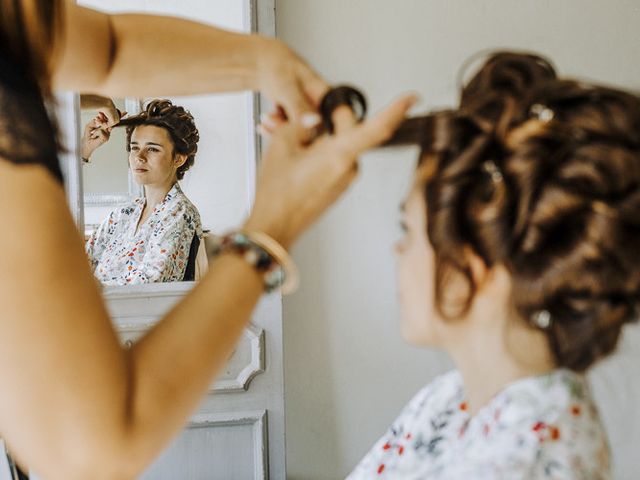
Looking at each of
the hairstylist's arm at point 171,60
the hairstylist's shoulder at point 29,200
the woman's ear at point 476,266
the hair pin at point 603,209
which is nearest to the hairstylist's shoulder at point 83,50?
the hairstylist's arm at point 171,60

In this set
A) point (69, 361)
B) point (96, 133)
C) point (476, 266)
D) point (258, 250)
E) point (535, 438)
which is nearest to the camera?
point (69, 361)

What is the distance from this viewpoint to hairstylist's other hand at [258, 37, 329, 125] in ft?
2.81

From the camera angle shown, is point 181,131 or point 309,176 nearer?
point 309,176

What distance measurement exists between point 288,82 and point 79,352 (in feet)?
1.42

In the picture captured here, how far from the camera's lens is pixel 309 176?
2.35 ft

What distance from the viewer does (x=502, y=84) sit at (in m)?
0.92

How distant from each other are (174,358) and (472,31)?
2.33 meters

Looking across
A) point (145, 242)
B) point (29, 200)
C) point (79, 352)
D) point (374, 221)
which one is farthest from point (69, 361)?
point (374, 221)

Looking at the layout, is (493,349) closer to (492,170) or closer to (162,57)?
(492,170)

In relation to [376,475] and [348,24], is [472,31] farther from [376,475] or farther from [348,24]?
[376,475]

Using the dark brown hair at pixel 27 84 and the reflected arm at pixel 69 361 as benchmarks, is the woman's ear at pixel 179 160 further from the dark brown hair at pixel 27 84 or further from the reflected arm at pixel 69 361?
the reflected arm at pixel 69 361

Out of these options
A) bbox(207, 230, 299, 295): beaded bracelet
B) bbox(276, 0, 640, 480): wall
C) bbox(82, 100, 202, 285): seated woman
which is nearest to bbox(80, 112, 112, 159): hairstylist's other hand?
bbox(82, 100, 202, 285): seated woman

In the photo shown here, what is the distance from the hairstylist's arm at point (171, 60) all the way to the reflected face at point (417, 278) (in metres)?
0.22

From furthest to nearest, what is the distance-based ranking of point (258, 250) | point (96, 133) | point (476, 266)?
1. point (96, 133)
2. point (476, 266)
3. point (258, 250)
